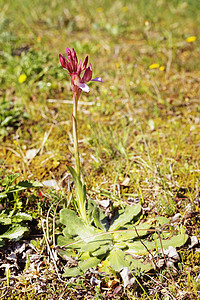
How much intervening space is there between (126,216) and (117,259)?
0.38 meters

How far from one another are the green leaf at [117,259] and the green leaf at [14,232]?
67 cm

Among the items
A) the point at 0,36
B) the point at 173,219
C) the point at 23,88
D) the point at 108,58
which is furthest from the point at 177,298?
the point at 0,36

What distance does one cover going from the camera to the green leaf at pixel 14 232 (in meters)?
2.21

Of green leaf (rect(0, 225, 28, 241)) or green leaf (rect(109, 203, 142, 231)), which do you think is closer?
green leaf (rect(0, 225, 28, 241))

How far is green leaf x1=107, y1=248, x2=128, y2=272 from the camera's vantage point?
2094 mm

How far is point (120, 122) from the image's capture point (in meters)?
3.58

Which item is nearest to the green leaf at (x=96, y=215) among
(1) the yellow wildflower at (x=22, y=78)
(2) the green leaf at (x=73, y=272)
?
(2) the green leaf at (x=73, y=272)

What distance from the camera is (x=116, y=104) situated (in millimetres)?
3891

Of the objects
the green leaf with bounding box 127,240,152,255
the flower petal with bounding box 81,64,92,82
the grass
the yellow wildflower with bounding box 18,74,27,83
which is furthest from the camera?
the yellow wildflower with bounding box 18,74,27,83

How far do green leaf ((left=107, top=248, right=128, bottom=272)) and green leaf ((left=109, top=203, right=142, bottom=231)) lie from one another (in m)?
0.18

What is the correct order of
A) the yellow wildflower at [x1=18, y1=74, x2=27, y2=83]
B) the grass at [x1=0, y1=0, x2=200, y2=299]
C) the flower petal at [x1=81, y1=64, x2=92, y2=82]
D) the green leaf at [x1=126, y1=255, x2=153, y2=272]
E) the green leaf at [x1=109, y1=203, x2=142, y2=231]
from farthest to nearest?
1. the yellow wildflower at [x1=18, y1=74, x2=27, y2=83]
2. the grass at [x1=0, y1=0, x2=200, y2=299]
3. the green leaf at [x1=109, y1=203, x2=142, y2=231]
4. the green leaf at [x1=126, y1=255, x2=153, y2=272]
5. the flower petal at [x1=81, y1=64, x2=92, y2=82]

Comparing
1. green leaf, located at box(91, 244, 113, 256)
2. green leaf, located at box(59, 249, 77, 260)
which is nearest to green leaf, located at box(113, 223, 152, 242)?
green leaf, located at box(91, 244, 113, 256)

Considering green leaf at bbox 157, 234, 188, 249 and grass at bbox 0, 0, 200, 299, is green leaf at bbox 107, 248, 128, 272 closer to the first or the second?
grass at bbox 0, 0, 200, 299

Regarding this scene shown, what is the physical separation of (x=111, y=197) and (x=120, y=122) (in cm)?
122
